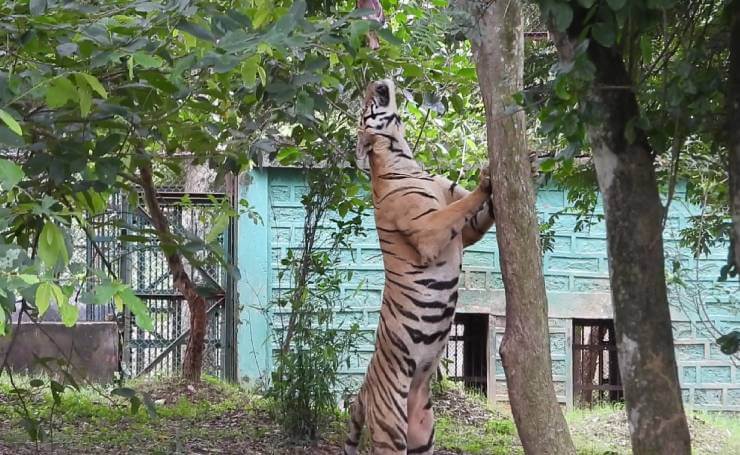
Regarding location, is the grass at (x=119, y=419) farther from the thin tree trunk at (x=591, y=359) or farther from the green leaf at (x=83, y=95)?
the thin tree trunk at (x=591, y=359)

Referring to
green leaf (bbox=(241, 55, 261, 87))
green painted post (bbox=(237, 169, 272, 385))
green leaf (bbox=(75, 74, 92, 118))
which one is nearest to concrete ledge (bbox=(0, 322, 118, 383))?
green painted post (bbox=(237, 169, 272, 385))

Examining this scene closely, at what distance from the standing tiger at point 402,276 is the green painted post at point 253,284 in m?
5.07

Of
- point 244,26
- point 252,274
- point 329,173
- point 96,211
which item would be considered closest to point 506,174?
point 244,26

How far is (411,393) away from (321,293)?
2.31 m

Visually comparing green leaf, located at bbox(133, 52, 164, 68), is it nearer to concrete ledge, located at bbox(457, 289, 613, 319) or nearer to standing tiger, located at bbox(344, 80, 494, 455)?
standing tiger, located at bbox(344, 80, 494, 455)

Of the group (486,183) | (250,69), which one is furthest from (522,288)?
(250,69)

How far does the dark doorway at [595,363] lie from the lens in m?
11.1

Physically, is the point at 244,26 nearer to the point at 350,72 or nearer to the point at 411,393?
the point at 350,72

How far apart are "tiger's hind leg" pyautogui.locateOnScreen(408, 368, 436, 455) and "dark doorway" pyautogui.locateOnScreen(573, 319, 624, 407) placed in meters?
6.04

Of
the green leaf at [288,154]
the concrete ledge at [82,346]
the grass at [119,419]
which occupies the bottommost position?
the grass at [119,419]

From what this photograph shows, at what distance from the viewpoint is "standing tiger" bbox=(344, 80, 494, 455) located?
475cm

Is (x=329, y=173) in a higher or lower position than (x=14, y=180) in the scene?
higher

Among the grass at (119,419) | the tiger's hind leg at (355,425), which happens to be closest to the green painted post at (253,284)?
the grass at (119,419)

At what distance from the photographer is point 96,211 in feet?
14.9
